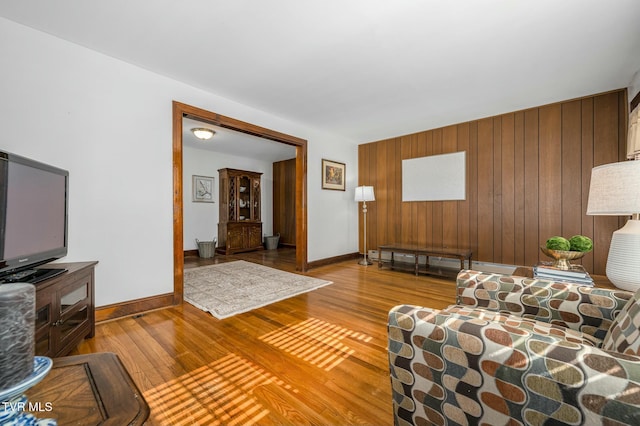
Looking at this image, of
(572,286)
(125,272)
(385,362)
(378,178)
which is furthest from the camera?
(378,178)

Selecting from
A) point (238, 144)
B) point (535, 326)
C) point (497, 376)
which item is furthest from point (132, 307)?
point (238, 144)

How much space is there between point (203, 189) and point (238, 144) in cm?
150

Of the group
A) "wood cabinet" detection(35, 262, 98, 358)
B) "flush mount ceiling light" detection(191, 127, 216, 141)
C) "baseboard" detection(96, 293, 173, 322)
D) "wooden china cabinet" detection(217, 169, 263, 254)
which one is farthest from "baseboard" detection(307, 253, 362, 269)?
"wood cabinet" detection(35, 262, 98, 358)

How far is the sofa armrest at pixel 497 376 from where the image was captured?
2.09ft

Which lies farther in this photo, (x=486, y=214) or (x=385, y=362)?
(x=486, y=214)

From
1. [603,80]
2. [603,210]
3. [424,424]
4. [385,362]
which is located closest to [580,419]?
[424,424]

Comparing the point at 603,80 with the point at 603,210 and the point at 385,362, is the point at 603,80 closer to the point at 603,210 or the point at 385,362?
the point at 603,210

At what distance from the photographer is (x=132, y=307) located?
2.53m

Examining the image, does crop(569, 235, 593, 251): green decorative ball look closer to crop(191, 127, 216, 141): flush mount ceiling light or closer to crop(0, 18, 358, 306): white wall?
crop(0, 18, 358, 306): white wall

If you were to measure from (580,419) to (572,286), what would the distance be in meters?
1.06

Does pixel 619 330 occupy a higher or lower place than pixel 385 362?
higher

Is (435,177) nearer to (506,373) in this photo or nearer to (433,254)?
(433,254)

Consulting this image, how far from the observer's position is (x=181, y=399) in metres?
1.43

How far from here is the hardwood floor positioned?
1349 millimetres
